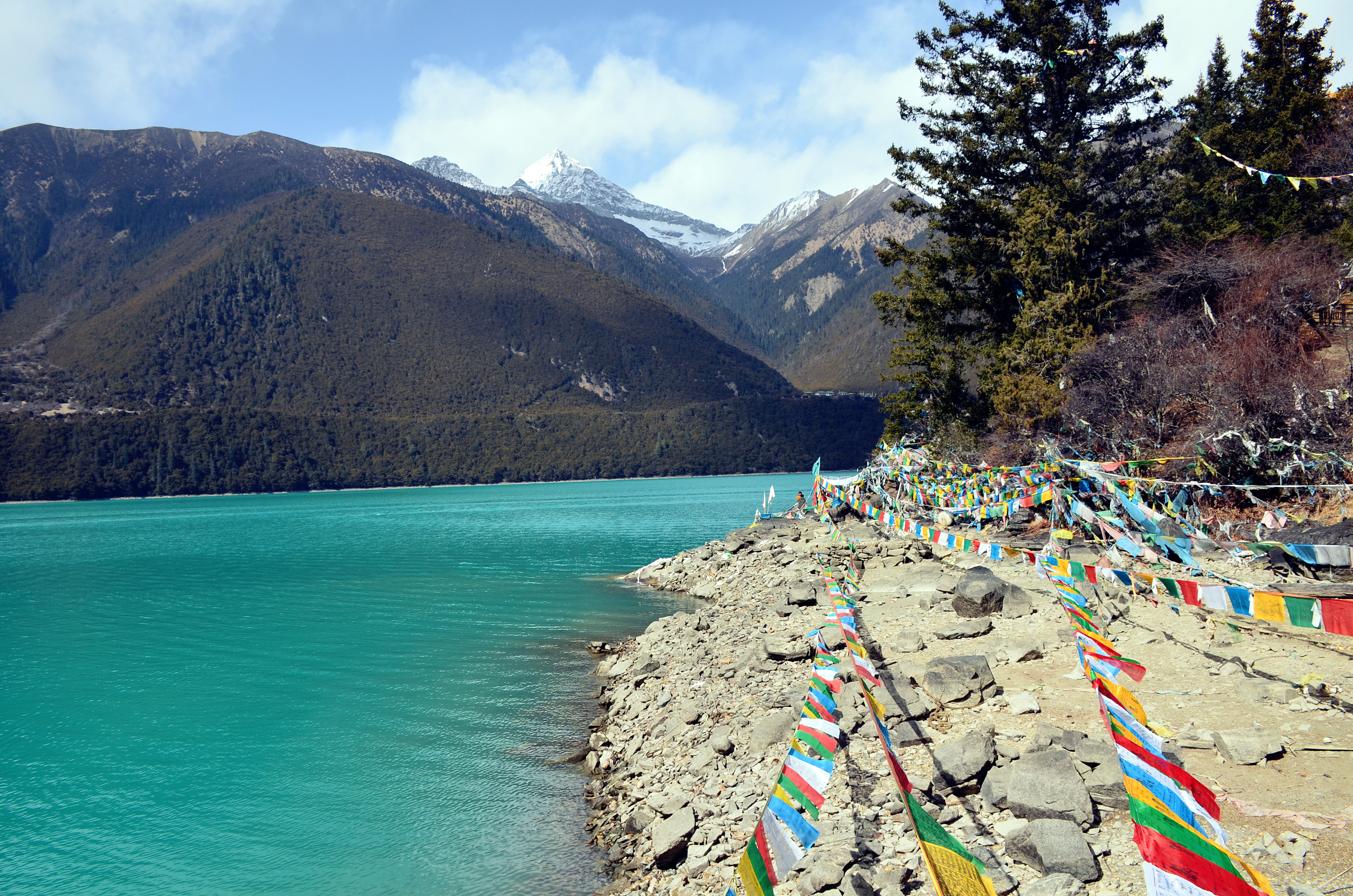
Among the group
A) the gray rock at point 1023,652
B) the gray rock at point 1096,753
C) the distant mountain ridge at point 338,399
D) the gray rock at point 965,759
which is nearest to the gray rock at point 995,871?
the gray rock at point 965,759

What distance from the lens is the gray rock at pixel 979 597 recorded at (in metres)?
11.0

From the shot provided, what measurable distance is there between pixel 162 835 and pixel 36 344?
688 feet

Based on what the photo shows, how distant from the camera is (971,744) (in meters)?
6.50

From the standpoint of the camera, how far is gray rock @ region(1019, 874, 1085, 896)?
4.77 meters

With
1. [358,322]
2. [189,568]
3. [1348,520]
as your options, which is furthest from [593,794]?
[358,322]

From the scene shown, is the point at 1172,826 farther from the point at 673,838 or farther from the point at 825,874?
the point at 673,838

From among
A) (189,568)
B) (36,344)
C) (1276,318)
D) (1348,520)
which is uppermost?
(36,344)

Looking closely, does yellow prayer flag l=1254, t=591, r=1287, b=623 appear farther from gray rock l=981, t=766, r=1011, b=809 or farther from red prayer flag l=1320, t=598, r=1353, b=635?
gray rock l=981, t=766, r=1011, b=809

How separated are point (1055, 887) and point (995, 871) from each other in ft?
1.33

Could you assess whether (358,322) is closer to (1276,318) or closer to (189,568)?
(189,568)

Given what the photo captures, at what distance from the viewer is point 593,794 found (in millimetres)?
9609

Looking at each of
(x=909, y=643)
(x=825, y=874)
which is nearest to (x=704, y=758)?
(x=825, y=874)

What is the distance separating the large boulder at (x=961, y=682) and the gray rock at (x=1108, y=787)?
2.09m

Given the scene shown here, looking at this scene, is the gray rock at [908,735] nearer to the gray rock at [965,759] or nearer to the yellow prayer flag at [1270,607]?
the gray rock at [965,759]
